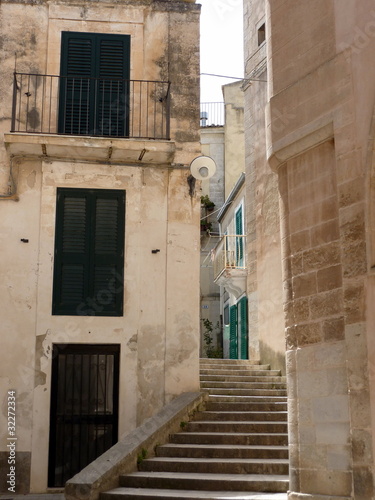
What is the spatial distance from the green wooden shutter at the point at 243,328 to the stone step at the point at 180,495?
34.0 feet

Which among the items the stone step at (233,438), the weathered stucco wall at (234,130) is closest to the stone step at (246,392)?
the stone step at (233,438)

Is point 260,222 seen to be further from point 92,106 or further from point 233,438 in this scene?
point 233,438

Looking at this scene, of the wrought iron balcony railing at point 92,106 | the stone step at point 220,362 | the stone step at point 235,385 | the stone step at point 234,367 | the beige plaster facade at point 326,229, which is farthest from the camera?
the stone step at point 220,362

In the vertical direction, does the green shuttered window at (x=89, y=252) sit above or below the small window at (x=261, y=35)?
below

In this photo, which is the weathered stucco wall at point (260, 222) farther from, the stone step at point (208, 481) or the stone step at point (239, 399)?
the stone step at point (208, 481)

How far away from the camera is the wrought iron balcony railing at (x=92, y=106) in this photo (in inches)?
552

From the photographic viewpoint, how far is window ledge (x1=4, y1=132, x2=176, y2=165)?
13156 mm

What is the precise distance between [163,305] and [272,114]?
491cm

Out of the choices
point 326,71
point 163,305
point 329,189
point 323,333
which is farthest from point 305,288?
point 163,305

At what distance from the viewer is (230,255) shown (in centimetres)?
2105

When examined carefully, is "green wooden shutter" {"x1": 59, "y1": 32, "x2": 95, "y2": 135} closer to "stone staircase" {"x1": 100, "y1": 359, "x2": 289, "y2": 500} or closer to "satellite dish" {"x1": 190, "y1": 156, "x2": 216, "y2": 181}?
"satellite dish" {"x1": 190, "y1": 156, "x2": 216, "y2": 181}

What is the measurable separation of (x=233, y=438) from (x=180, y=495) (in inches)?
81.7

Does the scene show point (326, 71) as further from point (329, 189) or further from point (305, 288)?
point (305, 288)

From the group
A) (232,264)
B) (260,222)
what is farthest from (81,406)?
(232,264)
